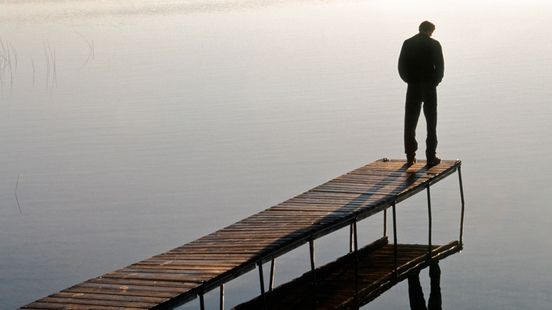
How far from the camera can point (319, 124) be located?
2944 cm

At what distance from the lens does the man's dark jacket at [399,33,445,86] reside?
17.4m

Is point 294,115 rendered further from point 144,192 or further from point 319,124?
point 144,192

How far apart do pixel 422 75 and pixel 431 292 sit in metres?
3.10

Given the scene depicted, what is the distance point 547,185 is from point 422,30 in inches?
241

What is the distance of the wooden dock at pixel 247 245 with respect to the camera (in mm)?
12133

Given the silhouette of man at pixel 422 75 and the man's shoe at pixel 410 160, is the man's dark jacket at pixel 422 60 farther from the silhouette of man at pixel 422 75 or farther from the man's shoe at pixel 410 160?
the man's shoe at pixel 410 160

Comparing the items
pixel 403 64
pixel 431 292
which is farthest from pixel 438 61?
pixel 431 292

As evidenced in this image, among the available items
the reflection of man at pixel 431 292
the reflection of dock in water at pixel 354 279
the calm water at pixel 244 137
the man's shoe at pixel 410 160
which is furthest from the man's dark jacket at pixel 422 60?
the calm water at pixel 244 137

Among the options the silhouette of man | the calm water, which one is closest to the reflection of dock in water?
the calm water

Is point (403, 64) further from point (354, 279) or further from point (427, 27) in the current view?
point (354, 279)

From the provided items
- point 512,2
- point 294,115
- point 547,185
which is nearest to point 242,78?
point 294,115

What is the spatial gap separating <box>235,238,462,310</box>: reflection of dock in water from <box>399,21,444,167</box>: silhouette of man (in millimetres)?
1467

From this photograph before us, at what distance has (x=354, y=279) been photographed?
1672 centimetres

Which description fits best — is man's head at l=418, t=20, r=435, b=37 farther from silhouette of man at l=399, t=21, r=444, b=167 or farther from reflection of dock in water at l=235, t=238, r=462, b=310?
reflection of dock in water at l=235, t=238, r=462, b=310
